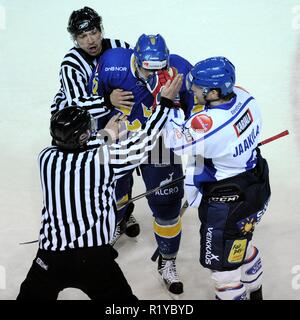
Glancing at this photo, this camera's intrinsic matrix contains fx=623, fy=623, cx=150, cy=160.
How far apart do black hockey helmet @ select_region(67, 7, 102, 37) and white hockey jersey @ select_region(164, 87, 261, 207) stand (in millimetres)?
750

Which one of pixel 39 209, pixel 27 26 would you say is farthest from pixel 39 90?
pixel 39 209

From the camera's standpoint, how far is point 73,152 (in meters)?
2.33

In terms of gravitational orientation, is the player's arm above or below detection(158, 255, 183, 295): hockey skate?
above

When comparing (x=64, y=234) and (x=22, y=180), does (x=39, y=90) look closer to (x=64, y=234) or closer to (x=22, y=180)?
(x=22, y=180)

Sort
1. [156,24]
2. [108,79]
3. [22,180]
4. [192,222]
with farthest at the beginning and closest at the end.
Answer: [156,24] < [22,180] < [192,222] < [108,79]

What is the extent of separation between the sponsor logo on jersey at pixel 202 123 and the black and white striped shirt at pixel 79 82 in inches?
29.4

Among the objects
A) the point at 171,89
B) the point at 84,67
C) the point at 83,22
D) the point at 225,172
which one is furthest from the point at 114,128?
the point at 83,22

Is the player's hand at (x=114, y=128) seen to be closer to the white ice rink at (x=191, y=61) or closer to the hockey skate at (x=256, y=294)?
the white ice rink at (x=191, y=61)

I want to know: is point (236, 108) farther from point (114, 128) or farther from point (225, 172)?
point (114, 128)

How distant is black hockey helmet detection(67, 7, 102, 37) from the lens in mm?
3131

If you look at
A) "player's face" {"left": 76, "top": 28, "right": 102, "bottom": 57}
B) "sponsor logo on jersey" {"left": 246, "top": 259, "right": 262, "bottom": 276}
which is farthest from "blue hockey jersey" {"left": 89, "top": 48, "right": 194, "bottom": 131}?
"sponsor logo on jersey" {"left": 246, "top": 259, "right": 262, "bottom": 276}

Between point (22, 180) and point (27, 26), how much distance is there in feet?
7.42

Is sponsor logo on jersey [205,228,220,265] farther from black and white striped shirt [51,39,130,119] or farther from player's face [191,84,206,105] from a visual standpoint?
black and white striped shirt [51,39,130,119]

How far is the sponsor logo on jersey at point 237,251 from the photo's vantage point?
2.66 meters
